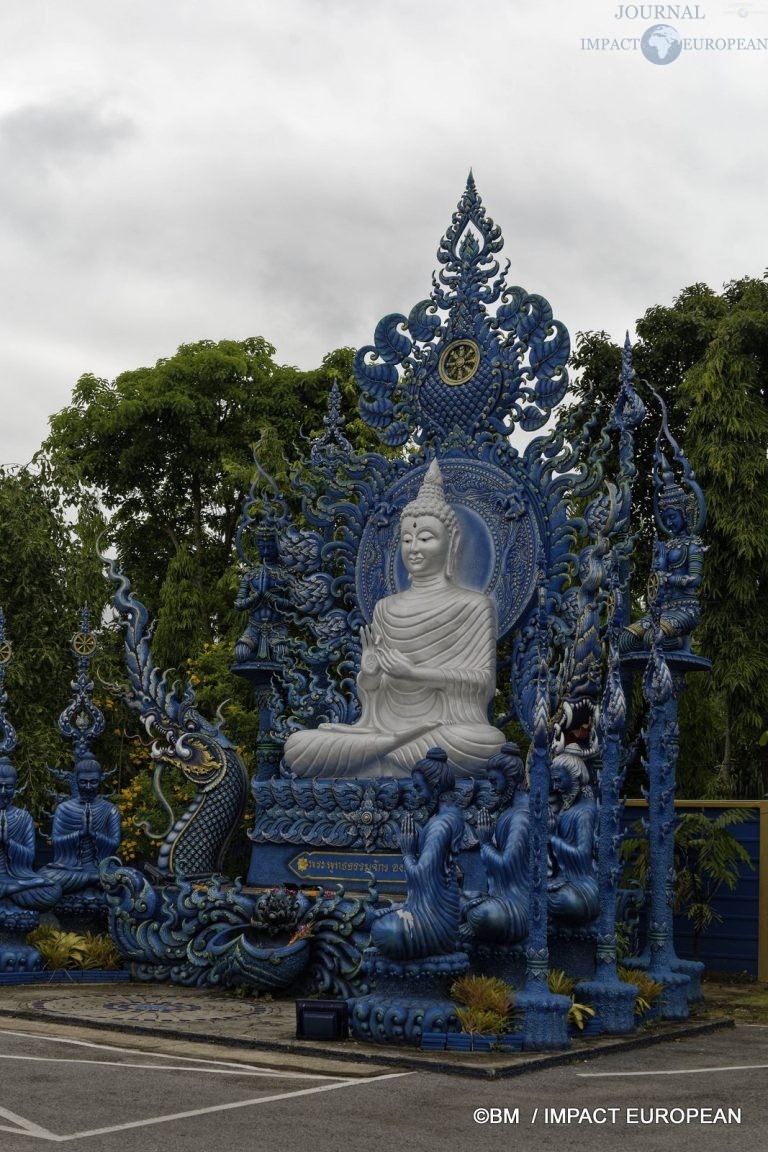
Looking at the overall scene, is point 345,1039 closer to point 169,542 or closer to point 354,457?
point 354,457

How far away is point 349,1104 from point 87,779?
7531 mm

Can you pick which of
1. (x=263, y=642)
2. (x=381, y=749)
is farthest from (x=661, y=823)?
(x=263, y=642)

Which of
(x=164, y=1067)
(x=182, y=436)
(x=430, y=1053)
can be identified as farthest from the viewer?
(x=182, y=436)

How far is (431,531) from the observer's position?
1573cm

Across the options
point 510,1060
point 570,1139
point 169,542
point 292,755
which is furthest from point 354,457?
point 169,542

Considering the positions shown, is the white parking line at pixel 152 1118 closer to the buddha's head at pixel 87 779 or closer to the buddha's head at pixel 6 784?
the buddha's head at pixel 6 784

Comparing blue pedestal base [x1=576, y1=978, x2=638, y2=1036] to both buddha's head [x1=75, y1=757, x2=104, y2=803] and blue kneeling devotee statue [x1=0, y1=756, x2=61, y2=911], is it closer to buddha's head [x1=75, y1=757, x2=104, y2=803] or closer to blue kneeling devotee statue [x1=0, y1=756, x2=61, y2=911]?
blue kneeling devotee statue [x1=0, y1=756, x2=61, y2=911]

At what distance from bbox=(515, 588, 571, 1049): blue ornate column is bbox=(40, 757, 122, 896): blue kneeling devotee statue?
19.6 feet

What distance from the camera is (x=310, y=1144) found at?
753 centimetres

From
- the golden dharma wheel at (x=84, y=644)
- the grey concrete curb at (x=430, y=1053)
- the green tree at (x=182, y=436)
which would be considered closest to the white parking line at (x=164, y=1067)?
the grey concrete curb at (x=430, y=1053)

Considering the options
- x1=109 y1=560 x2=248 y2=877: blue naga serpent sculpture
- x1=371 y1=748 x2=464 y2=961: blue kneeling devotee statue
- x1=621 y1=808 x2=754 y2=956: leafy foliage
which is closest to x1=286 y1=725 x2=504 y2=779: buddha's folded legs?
x1=109 y1=560 x2=248 y2=877: blue naga serpent sculpture

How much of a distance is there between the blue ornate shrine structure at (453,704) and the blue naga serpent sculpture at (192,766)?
1.0 inches

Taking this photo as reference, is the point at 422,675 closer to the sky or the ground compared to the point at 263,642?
closer to the ground

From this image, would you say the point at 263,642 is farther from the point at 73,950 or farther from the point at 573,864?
the point at 573,864
